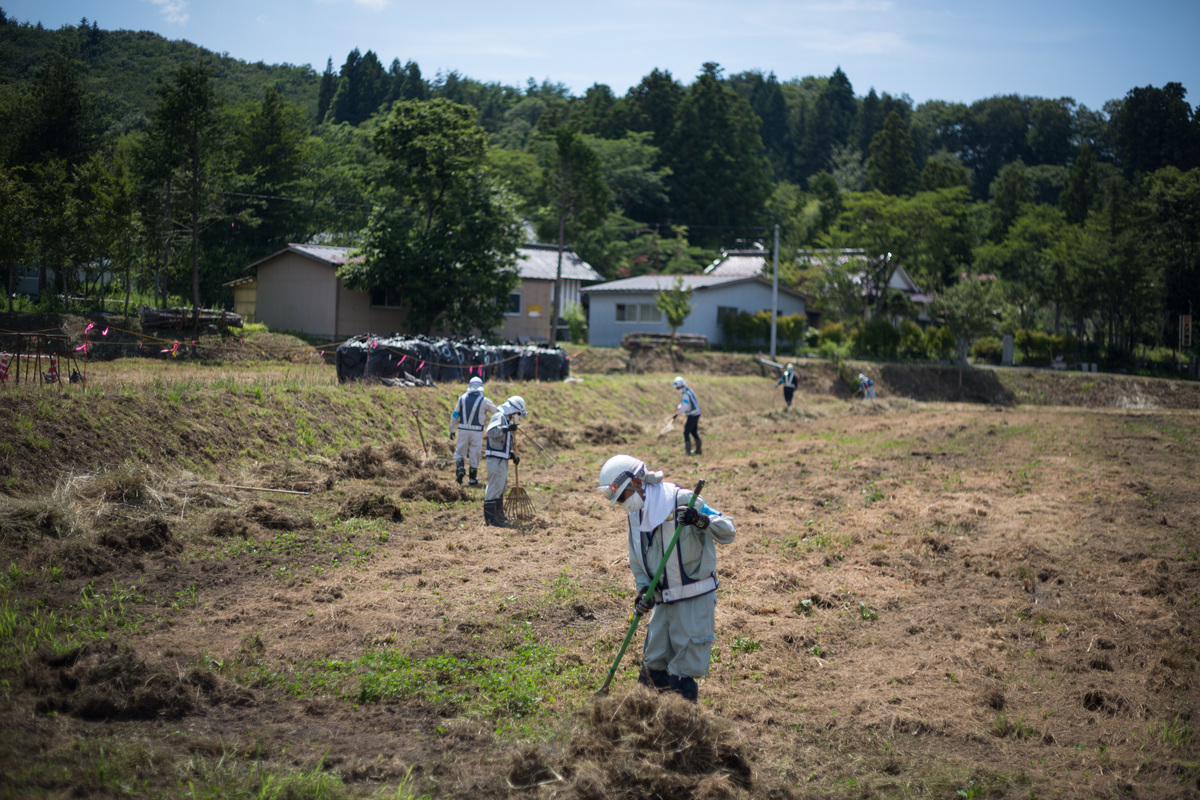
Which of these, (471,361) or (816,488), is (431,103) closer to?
(471,361)

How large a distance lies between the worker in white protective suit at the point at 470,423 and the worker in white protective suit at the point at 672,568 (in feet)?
26.5

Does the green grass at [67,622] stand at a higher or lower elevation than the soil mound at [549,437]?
lower

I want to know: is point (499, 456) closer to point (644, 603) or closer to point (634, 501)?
point (634, 501)

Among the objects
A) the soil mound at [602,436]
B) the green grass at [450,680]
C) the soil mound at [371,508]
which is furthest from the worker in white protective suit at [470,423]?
the soil mound at [602,436]

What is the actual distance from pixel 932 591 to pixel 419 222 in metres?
26.1

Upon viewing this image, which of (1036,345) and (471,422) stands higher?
(1036,345)

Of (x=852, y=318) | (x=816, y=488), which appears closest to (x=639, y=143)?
(x=852, y=318)

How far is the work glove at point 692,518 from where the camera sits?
210 inches

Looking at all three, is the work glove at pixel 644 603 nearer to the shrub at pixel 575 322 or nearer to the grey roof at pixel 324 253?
the grey roof at pixel 324 253

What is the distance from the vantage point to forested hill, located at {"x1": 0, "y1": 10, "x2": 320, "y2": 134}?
5344 cm

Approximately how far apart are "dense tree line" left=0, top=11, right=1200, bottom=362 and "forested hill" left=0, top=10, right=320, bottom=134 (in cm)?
30

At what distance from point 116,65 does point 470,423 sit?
70.1 metres

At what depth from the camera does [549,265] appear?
44.4 metres

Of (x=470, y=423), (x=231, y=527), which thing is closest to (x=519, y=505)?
(x=470, y=423)
